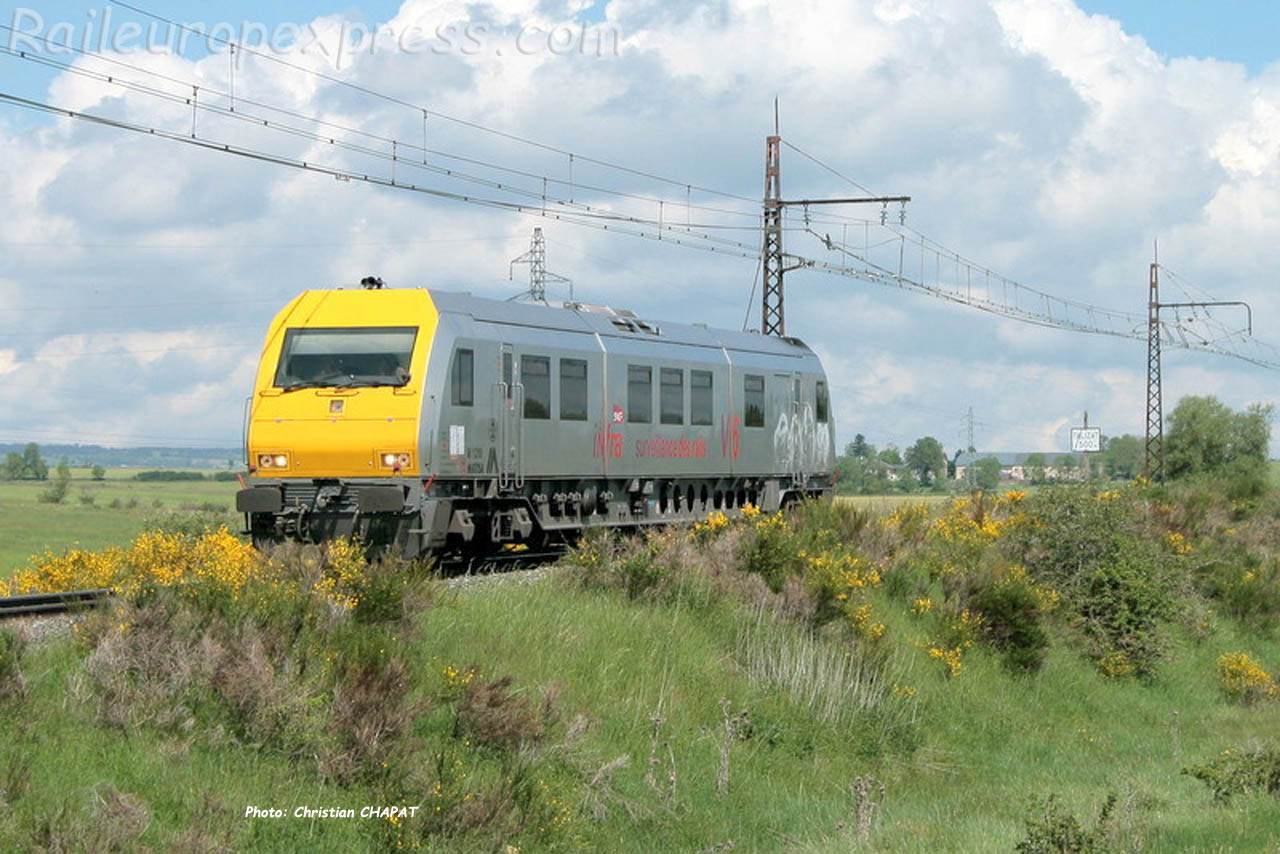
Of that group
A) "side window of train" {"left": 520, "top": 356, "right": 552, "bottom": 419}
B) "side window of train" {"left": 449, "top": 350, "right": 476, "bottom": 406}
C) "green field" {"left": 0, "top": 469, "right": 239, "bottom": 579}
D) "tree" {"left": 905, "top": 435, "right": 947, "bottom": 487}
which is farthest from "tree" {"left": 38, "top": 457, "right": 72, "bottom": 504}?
"side window of train" {"left": 449, "top": 350, "right": 476, "bottom": 406}

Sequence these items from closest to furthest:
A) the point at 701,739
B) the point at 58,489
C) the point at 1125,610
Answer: the point at 701,739, the point at 1125,610, the point at 58,489

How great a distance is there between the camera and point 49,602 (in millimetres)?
14008

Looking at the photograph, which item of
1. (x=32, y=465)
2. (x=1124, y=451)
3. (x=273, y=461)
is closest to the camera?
(x=273, y=461)

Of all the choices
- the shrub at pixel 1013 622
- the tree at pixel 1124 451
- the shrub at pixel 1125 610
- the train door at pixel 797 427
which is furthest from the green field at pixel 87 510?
the tree at pixel 1124 451

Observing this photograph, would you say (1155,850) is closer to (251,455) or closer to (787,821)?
(787,821)

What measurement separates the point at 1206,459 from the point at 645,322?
7825 centimetres

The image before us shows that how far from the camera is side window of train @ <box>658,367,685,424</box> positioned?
81.6ft

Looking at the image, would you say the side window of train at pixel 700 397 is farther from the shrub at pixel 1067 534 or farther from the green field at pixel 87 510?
the green field at pixel 87 510

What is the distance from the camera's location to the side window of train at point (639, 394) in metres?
Result: 24.0

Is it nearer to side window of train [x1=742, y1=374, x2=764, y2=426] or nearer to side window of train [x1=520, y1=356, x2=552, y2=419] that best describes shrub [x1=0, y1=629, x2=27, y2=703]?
side window of train [x1=520, y1=356, x2=552, y2=419]

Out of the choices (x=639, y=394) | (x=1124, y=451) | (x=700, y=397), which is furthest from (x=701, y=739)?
(x=1124, y=451)

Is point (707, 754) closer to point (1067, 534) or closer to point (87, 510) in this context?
point (1067, 534)

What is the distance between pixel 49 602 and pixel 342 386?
6.43 metres

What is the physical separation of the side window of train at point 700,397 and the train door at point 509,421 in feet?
15.7
